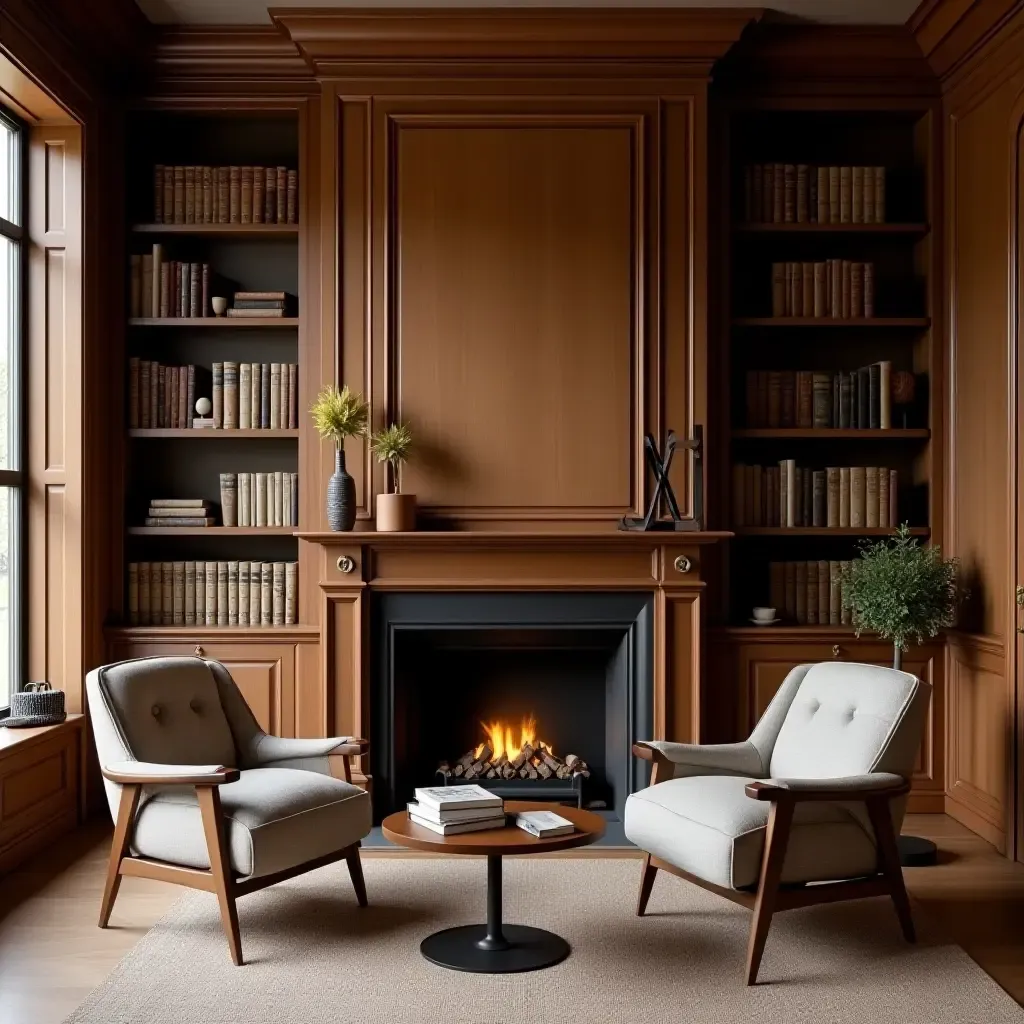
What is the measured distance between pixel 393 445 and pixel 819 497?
6.22ft

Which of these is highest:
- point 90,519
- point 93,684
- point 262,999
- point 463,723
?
point 90,519

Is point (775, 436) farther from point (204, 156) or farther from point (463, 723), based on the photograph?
point (204, 156)

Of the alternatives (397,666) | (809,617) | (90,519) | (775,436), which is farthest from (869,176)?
(90,519)

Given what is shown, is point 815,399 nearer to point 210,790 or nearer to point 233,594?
point 233,594

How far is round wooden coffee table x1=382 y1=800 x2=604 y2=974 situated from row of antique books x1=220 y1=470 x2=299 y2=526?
75.8 inches

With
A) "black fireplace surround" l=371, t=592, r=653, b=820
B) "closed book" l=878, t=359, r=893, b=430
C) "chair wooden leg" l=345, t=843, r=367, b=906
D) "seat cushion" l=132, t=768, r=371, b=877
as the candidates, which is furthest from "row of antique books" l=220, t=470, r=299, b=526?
"closed book" l=878, t=359, r=893, b=430

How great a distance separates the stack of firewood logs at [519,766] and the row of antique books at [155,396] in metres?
1.92

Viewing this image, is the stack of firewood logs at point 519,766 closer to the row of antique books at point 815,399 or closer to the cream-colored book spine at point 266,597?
the cream-colored book spine at point 266,597

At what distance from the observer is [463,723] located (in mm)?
5164

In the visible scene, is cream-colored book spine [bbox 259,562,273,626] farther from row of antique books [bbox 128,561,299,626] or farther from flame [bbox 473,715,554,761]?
flame [bbox 473,715,554,761]

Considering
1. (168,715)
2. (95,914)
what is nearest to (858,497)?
(168,715)

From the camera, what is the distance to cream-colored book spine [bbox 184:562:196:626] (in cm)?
504

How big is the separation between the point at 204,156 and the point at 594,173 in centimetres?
182

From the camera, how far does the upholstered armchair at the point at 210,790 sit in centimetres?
329
